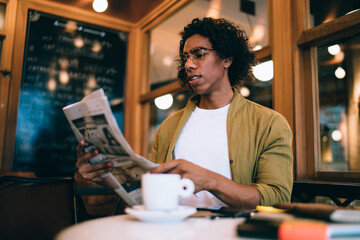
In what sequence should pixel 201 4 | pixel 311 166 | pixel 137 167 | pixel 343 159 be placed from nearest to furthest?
pixel 137 167, pixel 311 166, pixel 343 159, pixel 201 4

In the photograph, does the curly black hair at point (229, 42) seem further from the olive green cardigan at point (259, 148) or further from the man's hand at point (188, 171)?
the man's hand at point (188, 171)

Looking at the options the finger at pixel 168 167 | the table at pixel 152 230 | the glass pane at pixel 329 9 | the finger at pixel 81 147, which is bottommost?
the table at pixel 152 230

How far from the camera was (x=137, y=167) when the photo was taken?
3.03 feet

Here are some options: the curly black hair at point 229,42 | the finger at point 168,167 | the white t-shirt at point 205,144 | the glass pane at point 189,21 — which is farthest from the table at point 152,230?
the glass pane at point 189,21

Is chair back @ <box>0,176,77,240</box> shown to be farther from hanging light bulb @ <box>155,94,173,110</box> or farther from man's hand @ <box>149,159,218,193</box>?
hanging light bulb @ <box>155,94,173,110</box>

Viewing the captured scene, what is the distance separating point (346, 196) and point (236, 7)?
1.78 metres

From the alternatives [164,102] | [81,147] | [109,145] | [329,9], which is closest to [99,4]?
[164,102]

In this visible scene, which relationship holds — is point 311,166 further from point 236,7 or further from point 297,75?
point 236,7

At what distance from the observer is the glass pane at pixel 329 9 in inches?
63.9

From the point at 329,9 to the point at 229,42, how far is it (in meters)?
0.60

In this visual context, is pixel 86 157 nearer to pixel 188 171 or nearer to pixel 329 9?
pixel 188 171

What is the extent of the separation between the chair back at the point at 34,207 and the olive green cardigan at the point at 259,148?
47 centimetres

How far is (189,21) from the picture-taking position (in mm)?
3117

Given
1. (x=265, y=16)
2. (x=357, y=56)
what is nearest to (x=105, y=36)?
(x=265, y=16)
